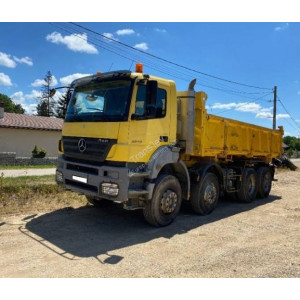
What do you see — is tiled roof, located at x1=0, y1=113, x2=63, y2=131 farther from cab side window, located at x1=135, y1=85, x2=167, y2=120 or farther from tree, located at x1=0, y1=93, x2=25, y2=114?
tree, located at x1=0, y1=93, x2=25, y2=114

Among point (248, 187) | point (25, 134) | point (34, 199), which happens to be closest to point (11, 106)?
point (25, 134)

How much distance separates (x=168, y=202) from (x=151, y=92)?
2256 mm

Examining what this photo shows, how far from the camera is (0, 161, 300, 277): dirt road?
4.35 meters

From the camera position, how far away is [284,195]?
38.8ft

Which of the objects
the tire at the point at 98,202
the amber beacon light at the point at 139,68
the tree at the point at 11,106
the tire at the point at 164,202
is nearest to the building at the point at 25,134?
the tire at the point at 98,202

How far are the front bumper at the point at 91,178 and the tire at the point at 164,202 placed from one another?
0.86m

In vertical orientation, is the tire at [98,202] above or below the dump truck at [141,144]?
below

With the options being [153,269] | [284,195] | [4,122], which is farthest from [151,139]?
[4,122]

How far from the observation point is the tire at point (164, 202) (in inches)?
243

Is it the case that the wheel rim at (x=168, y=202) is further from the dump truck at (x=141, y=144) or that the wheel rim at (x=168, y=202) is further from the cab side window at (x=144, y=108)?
the cab side window at (x=144, y=108)

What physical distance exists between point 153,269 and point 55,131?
24.4 meters

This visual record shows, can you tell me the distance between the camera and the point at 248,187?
32.5 ft

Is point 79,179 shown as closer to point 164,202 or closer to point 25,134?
point 164,202

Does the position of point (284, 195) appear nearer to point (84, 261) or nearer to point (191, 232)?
point (191, 232)
